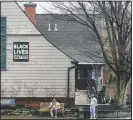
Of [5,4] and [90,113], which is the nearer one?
[90,113]

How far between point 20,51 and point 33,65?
2.78 ft

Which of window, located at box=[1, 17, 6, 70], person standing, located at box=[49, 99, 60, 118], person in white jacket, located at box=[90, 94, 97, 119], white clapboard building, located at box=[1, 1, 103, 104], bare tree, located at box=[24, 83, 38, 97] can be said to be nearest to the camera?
person in white jacket, located at box=[90, 94, 97, 119]

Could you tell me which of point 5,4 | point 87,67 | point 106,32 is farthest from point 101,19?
point 5,4

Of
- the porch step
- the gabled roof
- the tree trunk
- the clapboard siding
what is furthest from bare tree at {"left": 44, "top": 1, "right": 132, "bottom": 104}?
the clapboard siding

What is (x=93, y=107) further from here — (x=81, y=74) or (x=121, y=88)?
(x=81, y=74)

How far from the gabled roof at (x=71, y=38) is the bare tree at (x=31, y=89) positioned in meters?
2.11

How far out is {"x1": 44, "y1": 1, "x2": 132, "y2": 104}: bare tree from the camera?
21125 millimetres

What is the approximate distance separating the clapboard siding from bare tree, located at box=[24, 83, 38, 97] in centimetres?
5

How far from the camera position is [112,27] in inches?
875

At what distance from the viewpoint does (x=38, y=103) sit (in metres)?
22.6

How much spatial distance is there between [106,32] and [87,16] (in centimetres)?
133

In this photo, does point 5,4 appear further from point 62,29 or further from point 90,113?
→ point 90,113

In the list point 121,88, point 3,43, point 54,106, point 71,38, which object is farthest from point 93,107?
point 3,43

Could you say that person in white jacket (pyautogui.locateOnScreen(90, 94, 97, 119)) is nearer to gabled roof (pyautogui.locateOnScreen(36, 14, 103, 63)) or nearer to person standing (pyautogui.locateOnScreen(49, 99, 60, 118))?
person standing (pyautogui.locateOnScreen(49, 99, 60, 118))
